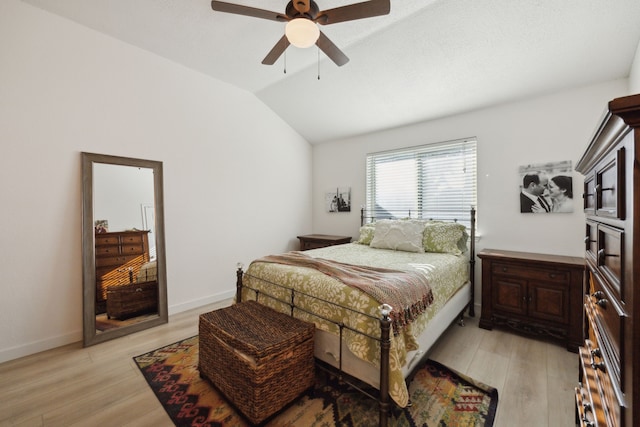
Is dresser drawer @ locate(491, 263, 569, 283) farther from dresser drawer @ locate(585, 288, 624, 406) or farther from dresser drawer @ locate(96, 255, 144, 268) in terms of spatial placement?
dresser drawer @ locate(96, 255, 144, 268)

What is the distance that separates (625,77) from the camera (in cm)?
261

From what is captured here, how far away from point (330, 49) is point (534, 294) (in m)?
3.05

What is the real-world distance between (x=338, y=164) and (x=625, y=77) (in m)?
3.55

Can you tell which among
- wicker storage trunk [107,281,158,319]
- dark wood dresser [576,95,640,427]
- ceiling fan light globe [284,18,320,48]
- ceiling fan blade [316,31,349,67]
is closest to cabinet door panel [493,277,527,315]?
dark wood dresser [576,95,640,427]

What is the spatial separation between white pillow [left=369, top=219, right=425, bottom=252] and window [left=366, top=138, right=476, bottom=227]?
59cm

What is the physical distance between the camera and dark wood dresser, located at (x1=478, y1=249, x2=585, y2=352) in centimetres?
250

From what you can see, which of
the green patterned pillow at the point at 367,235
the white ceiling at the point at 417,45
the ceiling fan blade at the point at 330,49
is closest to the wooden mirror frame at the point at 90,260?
the white ceiling at the point at 417,45

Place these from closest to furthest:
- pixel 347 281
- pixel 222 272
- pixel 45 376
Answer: pixel 347 281 < pixel 45 376 < pixel 222 272

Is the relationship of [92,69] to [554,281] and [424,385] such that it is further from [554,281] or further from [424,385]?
[554,281]

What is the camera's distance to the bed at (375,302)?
63.7 inches

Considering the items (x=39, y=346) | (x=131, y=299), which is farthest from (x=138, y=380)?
(x=39, y=346)

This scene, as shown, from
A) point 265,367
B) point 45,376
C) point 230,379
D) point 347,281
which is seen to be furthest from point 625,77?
point 45,376

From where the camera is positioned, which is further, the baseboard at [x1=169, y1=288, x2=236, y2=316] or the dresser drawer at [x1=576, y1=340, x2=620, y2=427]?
the baseboard at [x1=169, y1=288, x2=236, y2=316]

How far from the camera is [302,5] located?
185cm
